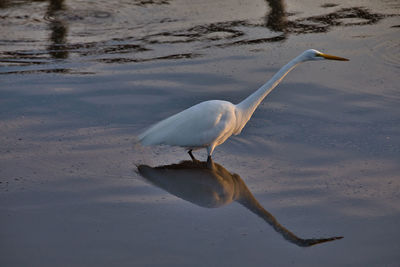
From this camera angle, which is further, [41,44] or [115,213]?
[41,44]

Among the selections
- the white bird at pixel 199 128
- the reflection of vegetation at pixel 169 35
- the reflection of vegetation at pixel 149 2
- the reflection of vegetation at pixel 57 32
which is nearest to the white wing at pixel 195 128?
the white bird at pixel 199 128

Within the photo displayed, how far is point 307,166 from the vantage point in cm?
527

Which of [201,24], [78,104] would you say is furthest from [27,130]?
[201,24]

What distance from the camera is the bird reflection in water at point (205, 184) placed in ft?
15.1

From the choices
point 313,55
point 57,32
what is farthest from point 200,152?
point 57,32

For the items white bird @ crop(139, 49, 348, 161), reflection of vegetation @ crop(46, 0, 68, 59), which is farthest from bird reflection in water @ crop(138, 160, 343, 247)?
Answer: reflection of vegetation @ crop(46, 0, 68, 59)

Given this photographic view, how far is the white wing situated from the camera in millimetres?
5270

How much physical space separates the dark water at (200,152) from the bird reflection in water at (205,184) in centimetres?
2

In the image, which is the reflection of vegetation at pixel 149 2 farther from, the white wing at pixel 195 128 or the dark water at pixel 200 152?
the white wing at pixel 195 128

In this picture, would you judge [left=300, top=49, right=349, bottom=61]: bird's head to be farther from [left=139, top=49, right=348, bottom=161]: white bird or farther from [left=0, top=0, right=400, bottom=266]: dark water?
[left=0, top=0, right=400, bottom=266]: dark water

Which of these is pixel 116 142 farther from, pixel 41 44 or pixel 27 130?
pixel 41 44

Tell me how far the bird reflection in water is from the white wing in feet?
0.77

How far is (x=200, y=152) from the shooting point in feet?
19.5

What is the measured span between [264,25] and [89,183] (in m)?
5.45
